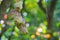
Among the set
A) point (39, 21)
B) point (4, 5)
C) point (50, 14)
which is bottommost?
point (4, 5)

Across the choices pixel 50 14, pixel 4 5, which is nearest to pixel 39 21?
pixel 50 14

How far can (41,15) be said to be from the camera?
13.2 ft

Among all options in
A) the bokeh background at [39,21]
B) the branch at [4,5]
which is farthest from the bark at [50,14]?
the branch at [4,5]

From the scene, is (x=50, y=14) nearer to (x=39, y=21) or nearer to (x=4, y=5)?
(x=39, y=21)

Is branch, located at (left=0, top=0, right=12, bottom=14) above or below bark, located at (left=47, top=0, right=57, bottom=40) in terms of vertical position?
below

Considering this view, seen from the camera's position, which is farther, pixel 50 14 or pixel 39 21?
pixel 39 21

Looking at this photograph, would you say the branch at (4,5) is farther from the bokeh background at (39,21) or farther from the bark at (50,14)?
the bark at (50,14)

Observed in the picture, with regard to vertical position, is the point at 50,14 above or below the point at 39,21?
below

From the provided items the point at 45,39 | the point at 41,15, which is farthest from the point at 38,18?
the point at 45,39

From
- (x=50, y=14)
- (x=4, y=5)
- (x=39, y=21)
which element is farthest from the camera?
(x=39, y=21)

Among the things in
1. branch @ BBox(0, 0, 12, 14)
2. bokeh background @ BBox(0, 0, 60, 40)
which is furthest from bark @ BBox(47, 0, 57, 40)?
branch @ BBox(0, 0, 12, 14)

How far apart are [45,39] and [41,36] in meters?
0.12

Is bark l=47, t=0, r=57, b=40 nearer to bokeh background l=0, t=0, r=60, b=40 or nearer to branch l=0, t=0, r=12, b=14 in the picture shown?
bokeh background l=0, t=0, r=60, b=40

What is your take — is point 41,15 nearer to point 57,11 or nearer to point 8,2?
point 57,11
